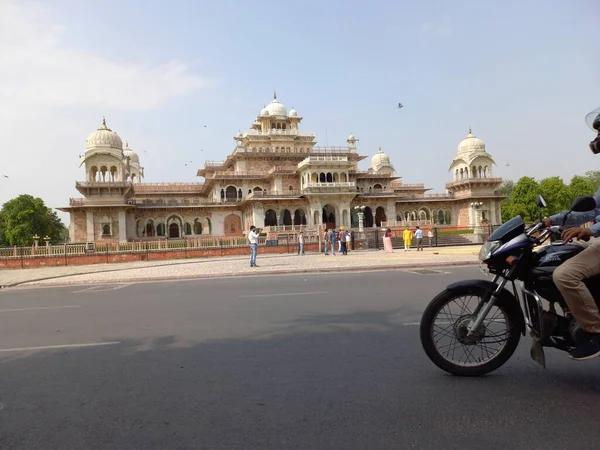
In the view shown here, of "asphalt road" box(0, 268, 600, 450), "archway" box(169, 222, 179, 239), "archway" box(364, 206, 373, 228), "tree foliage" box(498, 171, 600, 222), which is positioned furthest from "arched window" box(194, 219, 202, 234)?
"asphalt road" box(0, 268, 600, 450)

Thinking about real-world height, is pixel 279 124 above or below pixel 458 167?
above

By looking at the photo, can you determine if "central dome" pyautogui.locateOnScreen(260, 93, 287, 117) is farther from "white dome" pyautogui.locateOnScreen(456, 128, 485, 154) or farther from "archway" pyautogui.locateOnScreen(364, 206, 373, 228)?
"white dome" pyautogui.locateOnScreen(456, 128, 485, 154)

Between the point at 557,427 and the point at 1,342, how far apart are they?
18.1 ft

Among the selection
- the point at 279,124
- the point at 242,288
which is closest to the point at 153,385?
the point at 242,288

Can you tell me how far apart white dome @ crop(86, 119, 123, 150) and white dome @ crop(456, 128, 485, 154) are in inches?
1428

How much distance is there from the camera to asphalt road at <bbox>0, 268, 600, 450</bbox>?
243cm

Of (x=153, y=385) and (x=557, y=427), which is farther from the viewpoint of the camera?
(x=153, y=385)

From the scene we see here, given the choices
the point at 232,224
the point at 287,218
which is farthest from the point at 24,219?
the point at 287,218

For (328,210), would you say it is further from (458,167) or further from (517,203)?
(517,203)

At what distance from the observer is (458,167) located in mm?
49000

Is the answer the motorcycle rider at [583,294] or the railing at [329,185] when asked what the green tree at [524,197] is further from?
the motorcycle rider at [583,294]

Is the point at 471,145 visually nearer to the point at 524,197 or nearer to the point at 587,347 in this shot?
the point at 524,197

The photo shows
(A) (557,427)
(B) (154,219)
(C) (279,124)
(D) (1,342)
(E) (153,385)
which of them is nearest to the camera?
(A) (557,427)

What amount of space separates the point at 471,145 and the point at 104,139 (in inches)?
1498
